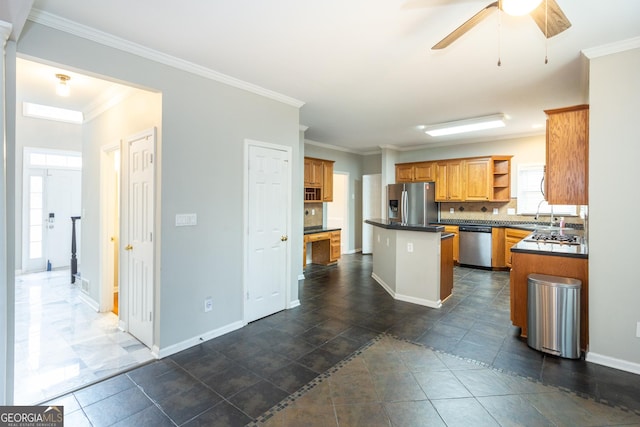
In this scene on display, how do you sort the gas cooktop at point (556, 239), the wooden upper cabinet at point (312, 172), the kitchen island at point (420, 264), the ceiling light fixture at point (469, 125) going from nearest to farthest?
1. the gas cooktop at point (556, 239)
2. the kitchen island at point (420, 264)
3. the ceiling light fixture at point (469, 125)
4. the wooden upper cabinet at point (312, 172)

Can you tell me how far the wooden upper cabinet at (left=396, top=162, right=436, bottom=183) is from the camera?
23.4 feet

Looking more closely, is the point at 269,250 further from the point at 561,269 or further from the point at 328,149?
the point at 328,149

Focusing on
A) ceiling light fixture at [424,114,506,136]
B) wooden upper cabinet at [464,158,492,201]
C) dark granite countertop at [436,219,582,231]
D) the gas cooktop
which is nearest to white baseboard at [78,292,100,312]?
the gas cooktop

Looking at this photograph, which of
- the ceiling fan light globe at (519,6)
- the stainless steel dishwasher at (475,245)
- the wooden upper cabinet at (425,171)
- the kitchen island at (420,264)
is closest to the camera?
the ceiling fan light globe at (519,6)

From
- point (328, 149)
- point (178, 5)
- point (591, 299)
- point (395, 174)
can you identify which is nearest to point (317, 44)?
point (178, 5)

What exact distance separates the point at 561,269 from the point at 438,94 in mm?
2416

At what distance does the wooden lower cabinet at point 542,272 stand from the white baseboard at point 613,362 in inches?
6.2

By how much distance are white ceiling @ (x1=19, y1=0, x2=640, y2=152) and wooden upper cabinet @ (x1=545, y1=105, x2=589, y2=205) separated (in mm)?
547

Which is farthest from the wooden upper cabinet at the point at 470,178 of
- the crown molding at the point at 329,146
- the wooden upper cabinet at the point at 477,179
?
the crown molding at the point at 329,146

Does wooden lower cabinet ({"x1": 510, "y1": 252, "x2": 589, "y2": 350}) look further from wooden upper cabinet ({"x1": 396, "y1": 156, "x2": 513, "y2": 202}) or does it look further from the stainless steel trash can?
wooden upper cabinet ({"x1": 396, "y1": 156, "x2": 513, "y2": 202})

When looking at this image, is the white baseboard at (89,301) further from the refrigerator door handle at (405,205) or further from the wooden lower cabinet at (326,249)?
the refrigerator door handle at (405,205)

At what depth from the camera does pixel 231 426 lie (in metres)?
1.92

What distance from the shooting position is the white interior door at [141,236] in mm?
2969

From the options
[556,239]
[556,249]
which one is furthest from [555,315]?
[556,239]
